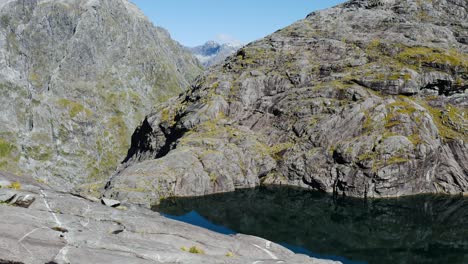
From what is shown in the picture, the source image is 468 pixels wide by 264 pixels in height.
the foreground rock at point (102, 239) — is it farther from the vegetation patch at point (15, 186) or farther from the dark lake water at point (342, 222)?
the dark lake water at point (342, 222)

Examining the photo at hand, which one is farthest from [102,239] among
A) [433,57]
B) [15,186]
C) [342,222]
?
[433,57]

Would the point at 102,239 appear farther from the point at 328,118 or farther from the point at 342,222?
the point at 328,118

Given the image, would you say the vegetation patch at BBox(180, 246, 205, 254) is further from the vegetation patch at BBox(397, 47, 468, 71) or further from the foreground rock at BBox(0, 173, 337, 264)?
the vegetation patch at BBox(397, 47, 468, 71)

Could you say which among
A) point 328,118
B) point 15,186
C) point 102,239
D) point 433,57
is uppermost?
point 433,57

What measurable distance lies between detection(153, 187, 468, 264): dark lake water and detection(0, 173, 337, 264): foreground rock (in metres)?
32.6

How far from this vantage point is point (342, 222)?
2953 inches

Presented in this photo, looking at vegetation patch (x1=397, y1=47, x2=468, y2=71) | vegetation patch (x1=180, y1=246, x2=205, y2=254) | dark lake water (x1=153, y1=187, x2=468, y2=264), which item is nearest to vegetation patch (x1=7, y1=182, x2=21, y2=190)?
vegetation patch (x1=180, y1=246, x2=205, y2=254)

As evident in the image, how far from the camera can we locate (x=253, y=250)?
2772 centimetres

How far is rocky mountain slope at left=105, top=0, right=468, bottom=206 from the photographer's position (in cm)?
9425

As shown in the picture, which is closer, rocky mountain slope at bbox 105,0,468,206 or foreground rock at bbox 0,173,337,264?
foreground rock at bbox 0,173,337,264

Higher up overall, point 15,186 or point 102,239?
point 15,186

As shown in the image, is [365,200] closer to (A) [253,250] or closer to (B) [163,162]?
(B) [163,162]

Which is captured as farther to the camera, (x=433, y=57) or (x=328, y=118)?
(x=433, y=57)

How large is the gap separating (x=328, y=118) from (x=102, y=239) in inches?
3700
